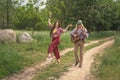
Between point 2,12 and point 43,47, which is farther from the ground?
point 2,12

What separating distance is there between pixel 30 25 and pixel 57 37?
10.4 m

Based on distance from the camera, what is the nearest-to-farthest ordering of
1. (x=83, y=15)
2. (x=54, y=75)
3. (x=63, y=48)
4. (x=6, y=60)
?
(x=54, y=75) → (x=6, y=60) → (x=63, y=48) → (x=83, y=15)

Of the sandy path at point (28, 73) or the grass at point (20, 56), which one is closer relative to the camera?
the sandy path at point (28, 73)

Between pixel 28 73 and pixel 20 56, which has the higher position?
pixel 20 56

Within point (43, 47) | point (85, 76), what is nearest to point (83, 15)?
point (43, 47)

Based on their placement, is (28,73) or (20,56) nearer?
(28,73)

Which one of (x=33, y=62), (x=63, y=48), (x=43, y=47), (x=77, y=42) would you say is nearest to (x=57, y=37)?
(x=77, y=42)

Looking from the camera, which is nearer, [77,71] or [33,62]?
[77,71]

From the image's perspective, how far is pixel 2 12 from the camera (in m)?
23.5

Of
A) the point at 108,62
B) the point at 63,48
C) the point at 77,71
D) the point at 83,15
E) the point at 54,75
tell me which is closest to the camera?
the point at 54,75

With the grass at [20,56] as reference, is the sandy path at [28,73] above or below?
below

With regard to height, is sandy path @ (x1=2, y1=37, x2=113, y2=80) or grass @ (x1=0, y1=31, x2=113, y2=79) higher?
grass @ (x1=0, y1=31, x2=113, y2=79)

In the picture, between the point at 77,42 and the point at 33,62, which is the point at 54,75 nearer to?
the point at 77,42

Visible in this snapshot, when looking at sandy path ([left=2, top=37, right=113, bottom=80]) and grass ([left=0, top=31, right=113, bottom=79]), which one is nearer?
sandy path ([left=2, top=37, right=113, bottom=80])
